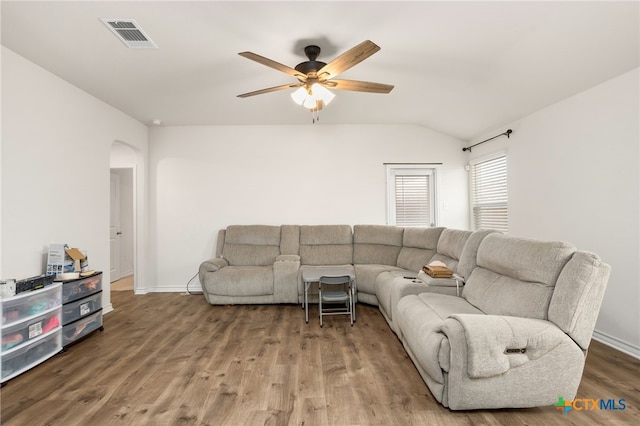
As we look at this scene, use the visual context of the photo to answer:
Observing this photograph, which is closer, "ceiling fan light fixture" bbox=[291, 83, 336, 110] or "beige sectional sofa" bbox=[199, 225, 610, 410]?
"beige sectional sofa" bbox=[199, 225, 610, 410]

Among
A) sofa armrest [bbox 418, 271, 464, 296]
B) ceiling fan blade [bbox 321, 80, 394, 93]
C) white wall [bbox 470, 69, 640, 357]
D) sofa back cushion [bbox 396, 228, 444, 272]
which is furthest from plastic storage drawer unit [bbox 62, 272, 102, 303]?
white wall [bbox 470, 69, 640, 357]

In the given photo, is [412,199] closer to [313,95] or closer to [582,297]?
[313,95]

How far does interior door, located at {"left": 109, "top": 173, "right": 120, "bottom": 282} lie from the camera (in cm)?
534

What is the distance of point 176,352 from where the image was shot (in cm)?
255

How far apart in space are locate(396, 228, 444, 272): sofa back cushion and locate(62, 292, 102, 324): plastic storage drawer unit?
359cm

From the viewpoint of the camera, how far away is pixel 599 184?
263 centimetres

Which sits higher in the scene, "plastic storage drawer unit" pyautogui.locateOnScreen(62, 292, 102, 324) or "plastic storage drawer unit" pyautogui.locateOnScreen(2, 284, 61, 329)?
"plastic storage drawer unit" pyautogui.locateOnScreen(2, 284, 61, 329)

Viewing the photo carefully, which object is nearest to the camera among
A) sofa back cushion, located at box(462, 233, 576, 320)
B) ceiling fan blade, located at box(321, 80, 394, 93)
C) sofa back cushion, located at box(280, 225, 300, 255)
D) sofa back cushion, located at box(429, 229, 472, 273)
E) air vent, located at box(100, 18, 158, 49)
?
sofa back cushion, located at box(462, 233, 576, 320)

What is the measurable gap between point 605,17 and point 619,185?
1383 mm

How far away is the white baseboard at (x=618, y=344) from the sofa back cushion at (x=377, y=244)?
2185mm

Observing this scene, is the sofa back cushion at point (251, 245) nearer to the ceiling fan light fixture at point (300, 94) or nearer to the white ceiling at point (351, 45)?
the white ceiling at point (351, 45)

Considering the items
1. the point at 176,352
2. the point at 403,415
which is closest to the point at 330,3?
the point at 403,415

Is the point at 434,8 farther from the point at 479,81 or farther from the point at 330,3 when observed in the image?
the point at 479,81

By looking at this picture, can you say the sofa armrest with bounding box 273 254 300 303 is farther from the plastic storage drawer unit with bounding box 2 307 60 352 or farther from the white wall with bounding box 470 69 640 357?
the white wall with bounding box 470 69 640 357
